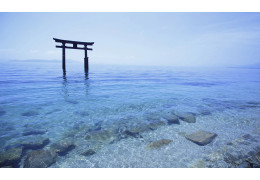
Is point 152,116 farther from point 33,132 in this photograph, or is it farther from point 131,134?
point 33,132

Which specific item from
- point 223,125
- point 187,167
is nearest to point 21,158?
point 187,167

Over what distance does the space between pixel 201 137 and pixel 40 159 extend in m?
5.29

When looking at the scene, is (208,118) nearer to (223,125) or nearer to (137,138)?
(223,125)

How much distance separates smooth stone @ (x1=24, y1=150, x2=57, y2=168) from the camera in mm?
3481

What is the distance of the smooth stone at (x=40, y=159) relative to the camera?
3481 millimetres

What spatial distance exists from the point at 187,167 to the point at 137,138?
191cm

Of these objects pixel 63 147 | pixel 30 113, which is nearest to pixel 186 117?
pixel 63 147

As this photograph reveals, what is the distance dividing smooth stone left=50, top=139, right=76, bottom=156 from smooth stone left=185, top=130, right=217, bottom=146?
4193 mm

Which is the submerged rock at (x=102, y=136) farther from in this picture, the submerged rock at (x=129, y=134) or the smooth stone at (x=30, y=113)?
the smooth stone at (x=30, y=113)

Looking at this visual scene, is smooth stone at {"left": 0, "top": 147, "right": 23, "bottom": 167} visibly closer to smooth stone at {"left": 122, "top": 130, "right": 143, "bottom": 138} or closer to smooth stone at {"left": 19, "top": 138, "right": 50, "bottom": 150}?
smooth stone at {"left": 19, "top": 138, "right": 50, "bottom": 150}

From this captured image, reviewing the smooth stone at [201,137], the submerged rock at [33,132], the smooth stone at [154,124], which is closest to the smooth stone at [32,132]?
the submerged rock at [33,132]

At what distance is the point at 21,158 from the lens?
3713mm

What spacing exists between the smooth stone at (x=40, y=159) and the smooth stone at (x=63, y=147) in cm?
18

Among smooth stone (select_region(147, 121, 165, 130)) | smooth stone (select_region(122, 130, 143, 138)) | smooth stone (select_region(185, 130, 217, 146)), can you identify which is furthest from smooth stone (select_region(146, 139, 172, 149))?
smooth stone (select_region(147, 121, 165, 130))
